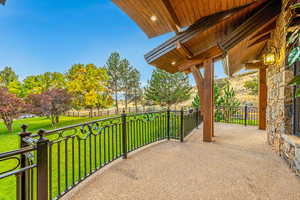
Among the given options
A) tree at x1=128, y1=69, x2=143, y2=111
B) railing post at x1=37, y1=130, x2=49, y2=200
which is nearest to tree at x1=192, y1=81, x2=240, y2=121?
railing post at x1=37, y1=130, x2=49, y2=200

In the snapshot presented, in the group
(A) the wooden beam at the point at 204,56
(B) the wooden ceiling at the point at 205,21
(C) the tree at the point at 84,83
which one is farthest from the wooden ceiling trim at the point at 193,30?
(C) the tree at the point at 84,83

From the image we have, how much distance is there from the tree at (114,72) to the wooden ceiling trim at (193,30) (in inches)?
685

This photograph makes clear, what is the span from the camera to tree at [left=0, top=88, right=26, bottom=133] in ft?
27.8

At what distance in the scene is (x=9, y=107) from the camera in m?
8.58

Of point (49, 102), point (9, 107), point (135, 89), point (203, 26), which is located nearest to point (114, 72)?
point (135, 89)

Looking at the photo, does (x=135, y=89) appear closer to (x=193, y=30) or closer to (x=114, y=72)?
(x=114, y=72)

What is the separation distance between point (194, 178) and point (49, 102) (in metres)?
10.7

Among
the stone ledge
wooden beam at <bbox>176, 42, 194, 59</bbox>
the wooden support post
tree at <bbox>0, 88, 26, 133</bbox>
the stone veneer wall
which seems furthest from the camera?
tree at <bbox>0, 88, 26, 133</bbox>

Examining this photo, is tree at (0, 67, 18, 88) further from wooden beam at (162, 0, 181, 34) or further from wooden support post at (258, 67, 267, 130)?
wooden support post at (258, 67, 267, 130)

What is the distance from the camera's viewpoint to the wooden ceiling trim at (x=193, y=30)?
290cm

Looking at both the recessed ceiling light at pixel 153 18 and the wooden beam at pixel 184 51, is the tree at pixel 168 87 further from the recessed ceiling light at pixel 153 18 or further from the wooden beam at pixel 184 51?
the recessed ceiling light at pixel 153 18

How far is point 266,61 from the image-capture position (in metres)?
3.30

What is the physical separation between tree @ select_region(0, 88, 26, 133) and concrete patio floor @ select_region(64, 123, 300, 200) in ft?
31.7

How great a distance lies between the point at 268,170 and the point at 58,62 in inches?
1880
